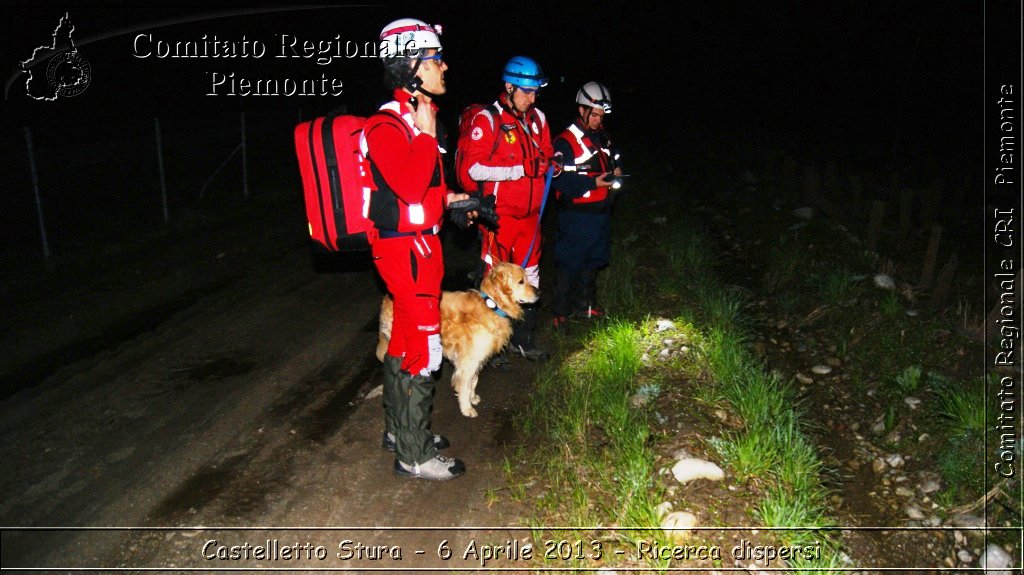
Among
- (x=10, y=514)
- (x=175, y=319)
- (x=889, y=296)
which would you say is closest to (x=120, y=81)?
(x=175, y=319)

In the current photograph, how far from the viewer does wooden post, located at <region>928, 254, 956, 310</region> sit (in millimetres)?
6699

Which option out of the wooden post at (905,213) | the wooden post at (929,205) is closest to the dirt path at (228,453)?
the wooden post at (905,213)

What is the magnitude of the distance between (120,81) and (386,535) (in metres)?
24.2

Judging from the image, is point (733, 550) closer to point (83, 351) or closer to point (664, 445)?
point (664, 445)

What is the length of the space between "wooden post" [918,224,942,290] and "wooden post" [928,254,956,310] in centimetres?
30

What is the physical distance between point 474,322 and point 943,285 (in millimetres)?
4824

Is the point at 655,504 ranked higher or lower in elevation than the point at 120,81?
lower

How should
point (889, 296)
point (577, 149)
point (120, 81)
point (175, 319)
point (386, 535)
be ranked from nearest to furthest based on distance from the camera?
point (386, 535)
point (577, 149)
point (889, 296)
point (175, 319)
point (120, 81)

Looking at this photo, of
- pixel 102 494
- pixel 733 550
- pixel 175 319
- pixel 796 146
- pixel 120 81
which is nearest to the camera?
pixel 733 550

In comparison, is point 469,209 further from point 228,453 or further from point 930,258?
point 930,258

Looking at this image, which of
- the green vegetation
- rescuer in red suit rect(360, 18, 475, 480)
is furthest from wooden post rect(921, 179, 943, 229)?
rescuer in red suit rect(360, 18, 475, 480)

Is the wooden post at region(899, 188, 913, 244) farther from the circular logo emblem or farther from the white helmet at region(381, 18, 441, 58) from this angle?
the circular logo emblem

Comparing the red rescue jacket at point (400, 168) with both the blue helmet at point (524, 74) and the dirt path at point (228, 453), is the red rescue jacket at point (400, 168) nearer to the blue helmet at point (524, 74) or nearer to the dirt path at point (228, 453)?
the blue helmet at point (524, 74)

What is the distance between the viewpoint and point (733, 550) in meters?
3.79
